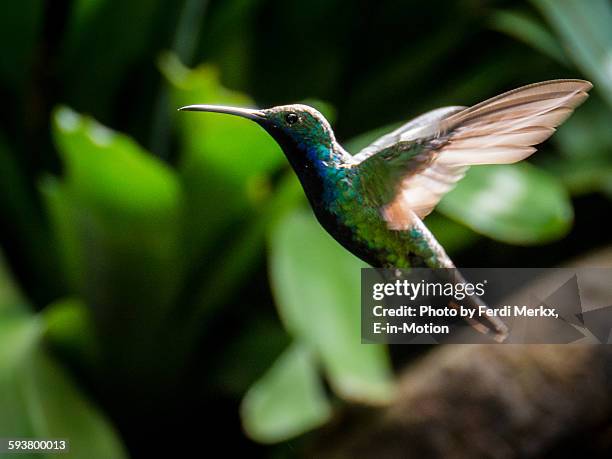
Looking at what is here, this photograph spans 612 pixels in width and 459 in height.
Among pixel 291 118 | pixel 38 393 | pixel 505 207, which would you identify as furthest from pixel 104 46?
pixel 291 118

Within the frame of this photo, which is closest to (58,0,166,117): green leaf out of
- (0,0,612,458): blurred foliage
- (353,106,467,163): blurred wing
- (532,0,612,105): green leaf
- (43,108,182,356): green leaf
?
(0,0,612,458): blurred foliage

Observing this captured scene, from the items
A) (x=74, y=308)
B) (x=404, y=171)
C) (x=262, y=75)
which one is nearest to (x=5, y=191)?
(x=74, y=308)

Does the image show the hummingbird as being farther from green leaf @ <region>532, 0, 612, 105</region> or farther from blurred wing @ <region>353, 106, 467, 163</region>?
green leaf @ <region>532, 0, 612, 105</region>

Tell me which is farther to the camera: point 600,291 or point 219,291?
point 219,291

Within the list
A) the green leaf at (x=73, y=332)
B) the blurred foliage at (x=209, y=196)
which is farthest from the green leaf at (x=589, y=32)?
the green leaf at (x=73, y=332)

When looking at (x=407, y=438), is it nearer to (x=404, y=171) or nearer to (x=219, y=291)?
(x=219, y=291)

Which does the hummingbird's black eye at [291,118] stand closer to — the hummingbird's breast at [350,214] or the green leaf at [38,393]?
the hummingbird's breast at [350,214]
